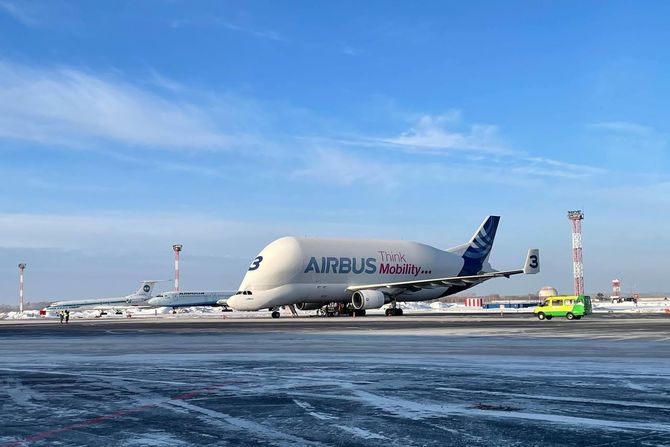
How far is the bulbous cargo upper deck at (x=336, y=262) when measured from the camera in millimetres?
58031

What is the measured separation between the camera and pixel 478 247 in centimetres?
7506

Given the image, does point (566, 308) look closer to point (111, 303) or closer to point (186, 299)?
point (186, 299)

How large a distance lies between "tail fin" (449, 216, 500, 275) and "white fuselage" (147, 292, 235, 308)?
46878 millimetres

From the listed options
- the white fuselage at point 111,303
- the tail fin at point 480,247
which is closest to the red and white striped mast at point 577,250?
the tail fin at point 480,247

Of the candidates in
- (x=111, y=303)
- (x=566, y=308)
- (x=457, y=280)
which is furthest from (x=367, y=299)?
(x=111, y=303)

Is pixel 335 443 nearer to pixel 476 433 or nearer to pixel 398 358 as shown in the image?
pixel 476 433

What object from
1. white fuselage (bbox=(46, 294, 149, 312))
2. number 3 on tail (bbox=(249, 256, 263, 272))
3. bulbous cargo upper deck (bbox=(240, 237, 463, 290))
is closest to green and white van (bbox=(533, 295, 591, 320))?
bulbous cargo upper deck (bbox=(240, 237, 463, 290))

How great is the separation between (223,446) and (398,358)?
33.1 feet

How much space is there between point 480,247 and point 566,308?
1131 inches

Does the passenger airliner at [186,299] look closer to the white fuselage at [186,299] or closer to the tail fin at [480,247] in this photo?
the white fuselage at [186,299]

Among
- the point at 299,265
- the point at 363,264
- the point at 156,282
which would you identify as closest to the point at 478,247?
the point at 363,264

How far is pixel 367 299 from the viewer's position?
5862 centimetres

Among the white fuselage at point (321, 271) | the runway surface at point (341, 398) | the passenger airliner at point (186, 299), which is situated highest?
the white fuselage at point (321, 271)

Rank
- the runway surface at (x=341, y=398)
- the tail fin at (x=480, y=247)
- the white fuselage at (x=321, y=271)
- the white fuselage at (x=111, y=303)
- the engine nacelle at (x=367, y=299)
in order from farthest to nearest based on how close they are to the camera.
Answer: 1. the white fuselage at (x=111, y=303)
2. the tail fin at (x=480, y=247)
3. the engine nacelle at (x=367, y=299)
4. the white fuselage at (x=321, y=271)
5. the runway surface at (x=341, y=398)
